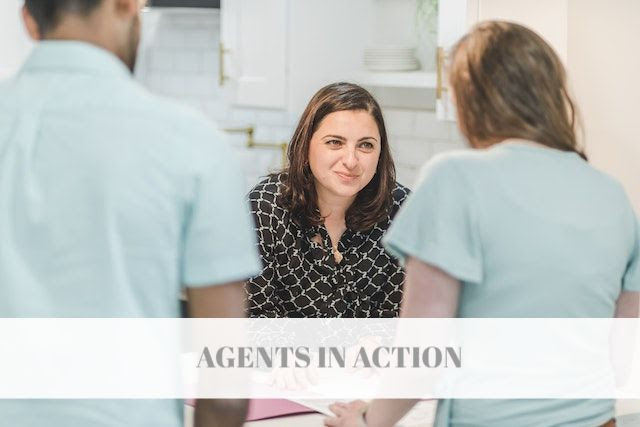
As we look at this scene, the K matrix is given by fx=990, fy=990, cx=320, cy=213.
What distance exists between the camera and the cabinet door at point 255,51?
3555mm

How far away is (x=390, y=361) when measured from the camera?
4.57 feet

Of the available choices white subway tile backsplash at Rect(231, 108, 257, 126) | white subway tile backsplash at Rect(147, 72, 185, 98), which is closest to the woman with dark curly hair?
white subway tile backsplash at Rect(231, 108, 257, 126)

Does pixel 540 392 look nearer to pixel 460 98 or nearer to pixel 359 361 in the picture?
pixel 460 98

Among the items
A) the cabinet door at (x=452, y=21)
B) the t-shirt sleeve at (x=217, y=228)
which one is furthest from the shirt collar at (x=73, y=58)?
the cabinet door at (x=452, y=21)

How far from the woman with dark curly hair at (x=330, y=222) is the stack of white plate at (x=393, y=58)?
40.0 inches

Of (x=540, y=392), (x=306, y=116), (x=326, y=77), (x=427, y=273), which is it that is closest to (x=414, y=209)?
(x=427, y=273)

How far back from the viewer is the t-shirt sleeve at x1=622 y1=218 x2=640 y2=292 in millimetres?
1354

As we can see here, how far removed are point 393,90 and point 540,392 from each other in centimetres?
262

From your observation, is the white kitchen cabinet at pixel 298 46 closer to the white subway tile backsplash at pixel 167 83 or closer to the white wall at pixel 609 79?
the white wall at pixel 609 79

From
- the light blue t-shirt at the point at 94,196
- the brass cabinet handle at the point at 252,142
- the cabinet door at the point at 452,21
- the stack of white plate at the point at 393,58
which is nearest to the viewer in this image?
the light blue t-shirt at the point at 94,196

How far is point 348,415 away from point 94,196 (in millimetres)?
636

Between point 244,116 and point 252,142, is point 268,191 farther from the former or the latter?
point 244,116

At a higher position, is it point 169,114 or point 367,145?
point 169,114

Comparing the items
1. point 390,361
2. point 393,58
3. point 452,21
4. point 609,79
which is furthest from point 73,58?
point 393,58
